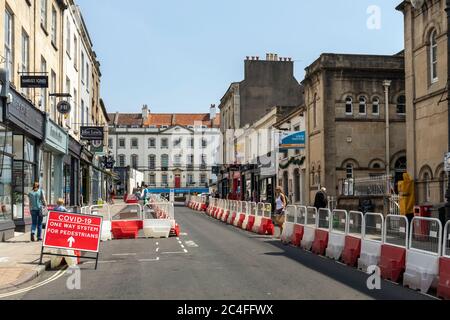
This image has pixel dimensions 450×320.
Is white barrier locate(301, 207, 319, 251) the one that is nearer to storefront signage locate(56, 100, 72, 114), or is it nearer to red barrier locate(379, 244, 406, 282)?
Answer: red barrier locate(379, 244, 406, 282)

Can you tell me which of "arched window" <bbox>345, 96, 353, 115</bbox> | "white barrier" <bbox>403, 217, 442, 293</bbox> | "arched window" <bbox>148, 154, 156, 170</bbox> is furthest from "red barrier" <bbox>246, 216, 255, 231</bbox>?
"arched window" <bbox>148, 154, 156, 170</bbox>

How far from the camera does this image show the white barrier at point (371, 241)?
11.7m

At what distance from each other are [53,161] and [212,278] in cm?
1882

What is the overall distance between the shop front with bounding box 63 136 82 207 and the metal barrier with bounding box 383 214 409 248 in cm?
2156

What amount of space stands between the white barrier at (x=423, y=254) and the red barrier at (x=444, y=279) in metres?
0.19

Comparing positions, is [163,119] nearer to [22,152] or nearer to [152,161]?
[152,161]

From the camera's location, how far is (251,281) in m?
10.4

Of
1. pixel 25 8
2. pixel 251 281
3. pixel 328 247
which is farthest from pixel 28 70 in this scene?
pixel 251 281

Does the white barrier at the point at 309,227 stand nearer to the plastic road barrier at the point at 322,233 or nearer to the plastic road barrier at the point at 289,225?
the plastic road barrier at the point at 322,233

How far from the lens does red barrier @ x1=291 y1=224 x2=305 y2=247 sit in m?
17.2

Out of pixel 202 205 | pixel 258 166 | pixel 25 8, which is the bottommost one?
pixel 202 205

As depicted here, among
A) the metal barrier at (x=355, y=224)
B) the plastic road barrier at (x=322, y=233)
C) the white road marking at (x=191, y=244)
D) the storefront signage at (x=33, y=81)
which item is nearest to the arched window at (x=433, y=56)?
the plastic road barrier at (x=322, y=233)

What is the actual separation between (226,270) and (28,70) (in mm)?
13029
